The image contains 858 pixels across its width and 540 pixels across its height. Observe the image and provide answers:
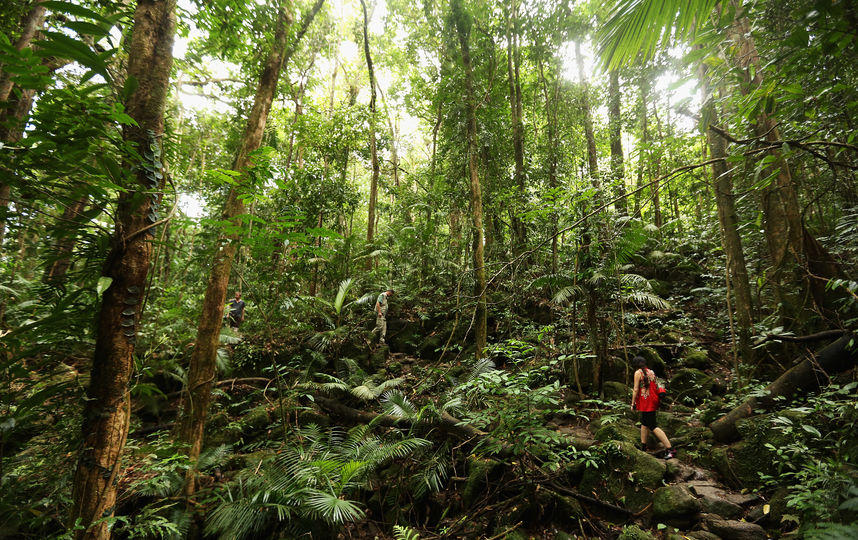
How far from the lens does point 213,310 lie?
4250 mm

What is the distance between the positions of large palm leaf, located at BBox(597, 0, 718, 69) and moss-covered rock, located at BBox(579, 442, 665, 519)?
395 cm

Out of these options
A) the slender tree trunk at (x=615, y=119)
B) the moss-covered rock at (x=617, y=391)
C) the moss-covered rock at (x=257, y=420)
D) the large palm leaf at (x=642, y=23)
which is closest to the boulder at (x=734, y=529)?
the moss-covered rock at (x=617, y=391)

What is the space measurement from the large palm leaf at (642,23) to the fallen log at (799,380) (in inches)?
A: 161

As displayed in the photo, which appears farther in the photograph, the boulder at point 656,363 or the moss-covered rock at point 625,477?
the boulder at point 656,363

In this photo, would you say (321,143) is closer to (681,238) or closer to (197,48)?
(197,48)

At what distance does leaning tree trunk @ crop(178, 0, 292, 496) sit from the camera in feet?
13.7

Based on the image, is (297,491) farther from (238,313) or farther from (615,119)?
(615,119)

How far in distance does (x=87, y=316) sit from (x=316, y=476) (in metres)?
2.98

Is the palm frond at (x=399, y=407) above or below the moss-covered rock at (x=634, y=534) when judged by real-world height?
above

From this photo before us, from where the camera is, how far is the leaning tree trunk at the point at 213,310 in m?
4.16

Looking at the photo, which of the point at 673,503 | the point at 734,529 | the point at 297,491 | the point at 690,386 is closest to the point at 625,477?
the point at 673,503

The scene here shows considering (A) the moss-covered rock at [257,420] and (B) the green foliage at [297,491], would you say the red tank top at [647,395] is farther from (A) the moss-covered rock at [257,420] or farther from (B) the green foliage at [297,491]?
(A) the moss-covered rock at [257,420]

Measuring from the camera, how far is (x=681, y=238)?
34.0 ft

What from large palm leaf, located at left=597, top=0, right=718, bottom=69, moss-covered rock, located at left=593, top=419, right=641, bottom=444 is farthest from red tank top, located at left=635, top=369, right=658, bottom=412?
large palm leaf, located at left=597, top=0, right=718, bottom=69
